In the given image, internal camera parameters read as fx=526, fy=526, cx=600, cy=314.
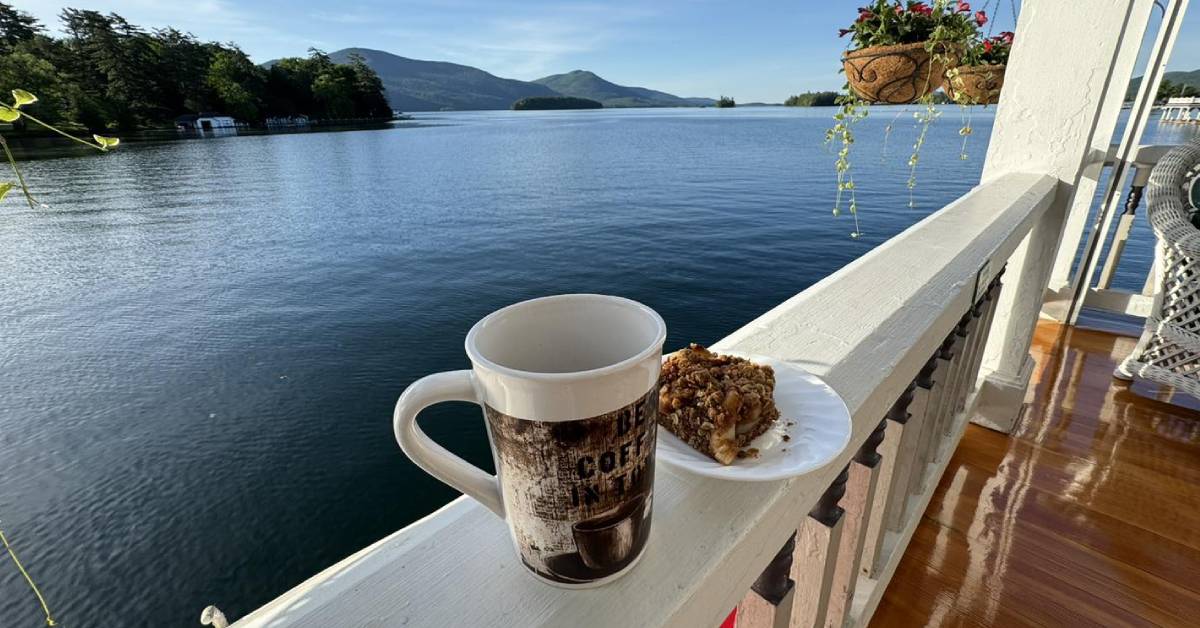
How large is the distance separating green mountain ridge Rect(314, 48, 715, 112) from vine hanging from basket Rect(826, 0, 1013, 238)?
13256 cm

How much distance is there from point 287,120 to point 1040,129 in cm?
6972

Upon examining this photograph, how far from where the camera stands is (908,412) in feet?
3.65

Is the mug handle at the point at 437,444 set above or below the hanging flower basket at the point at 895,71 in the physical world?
below

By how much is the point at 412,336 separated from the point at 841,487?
9.36 meters

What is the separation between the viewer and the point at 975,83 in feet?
7.04

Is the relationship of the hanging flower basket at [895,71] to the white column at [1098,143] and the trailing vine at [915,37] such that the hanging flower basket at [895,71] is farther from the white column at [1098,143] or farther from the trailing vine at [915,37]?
the white column at [1098,143]

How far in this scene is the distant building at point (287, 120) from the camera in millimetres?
56309

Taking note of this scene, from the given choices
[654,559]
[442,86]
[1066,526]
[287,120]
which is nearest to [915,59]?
[1066,526]

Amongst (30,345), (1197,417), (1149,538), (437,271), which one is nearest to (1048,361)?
(1197,417)

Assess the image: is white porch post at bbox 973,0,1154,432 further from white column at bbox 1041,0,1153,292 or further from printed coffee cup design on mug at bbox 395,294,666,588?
printed coffee cup design on mug at bbox 395,294,666,588

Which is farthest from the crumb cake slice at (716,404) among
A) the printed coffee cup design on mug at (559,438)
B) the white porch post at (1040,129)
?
the white porch post at (1040,129)

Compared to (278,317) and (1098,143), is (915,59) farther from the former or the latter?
(278,317)

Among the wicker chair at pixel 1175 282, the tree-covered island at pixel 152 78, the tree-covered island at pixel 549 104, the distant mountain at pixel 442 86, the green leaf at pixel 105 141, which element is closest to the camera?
the green leaf at pixel 105 141

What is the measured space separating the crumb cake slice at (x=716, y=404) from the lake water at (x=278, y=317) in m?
2.22
